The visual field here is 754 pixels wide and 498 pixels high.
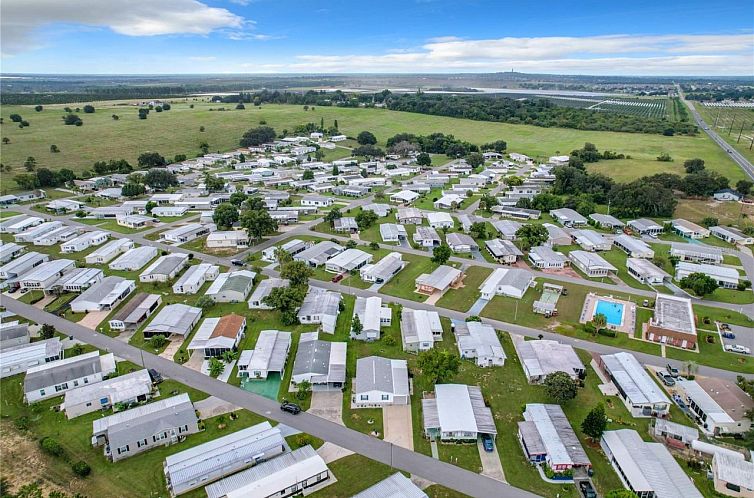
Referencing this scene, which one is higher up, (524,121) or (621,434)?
(524,121)

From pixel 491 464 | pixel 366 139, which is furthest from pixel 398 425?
pixel 366 139

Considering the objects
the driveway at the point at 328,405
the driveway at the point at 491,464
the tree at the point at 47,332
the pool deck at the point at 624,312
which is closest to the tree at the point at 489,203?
the pool deck at the point at 624,312

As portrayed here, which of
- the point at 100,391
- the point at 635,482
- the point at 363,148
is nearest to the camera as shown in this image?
the point at 635,482

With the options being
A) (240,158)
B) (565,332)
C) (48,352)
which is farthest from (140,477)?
(240,158)

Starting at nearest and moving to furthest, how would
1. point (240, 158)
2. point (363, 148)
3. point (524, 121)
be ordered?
point (240, 158) < point (363, 148) < point (524, 121)

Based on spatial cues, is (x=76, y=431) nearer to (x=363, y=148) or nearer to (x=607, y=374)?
(x=607, y=374)

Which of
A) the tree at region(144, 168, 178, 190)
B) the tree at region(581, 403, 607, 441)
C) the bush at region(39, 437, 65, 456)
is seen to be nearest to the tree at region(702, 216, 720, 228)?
the tree at region(581, 403, 607, 441)

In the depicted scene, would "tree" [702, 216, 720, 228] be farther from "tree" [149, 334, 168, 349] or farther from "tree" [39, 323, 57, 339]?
"tree" [39, 323, 57, 339]
